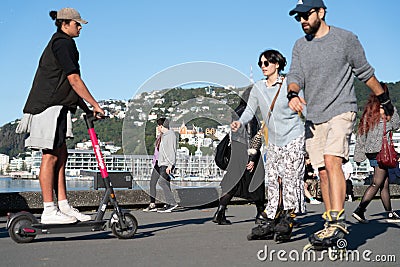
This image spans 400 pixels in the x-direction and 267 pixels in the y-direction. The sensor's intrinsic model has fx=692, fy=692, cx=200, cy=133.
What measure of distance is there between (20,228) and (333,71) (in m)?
3.23

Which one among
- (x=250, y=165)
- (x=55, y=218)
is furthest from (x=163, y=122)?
(x=55, y=218)

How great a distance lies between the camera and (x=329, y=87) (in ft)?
19.3

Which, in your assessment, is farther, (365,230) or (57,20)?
(365,230)

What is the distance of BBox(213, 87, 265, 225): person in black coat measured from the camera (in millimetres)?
9078

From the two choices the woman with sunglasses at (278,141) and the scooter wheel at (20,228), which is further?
the woman with sunglasses at (278,141)

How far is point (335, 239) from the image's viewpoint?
5.57m

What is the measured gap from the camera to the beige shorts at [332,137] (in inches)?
228

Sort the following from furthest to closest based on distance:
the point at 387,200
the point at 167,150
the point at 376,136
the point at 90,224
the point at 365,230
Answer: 1. the point at 167,150
2. the point at 387,200
3. the point at 376,136
4. the point at 365,230
5. the point at 90,224

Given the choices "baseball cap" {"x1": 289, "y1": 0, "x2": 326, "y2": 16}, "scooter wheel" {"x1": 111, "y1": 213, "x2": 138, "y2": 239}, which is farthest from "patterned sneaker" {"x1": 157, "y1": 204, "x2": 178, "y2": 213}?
"baseball cap" {"x1": 289, "y1": 0, "x2": 326, "y2": 16}

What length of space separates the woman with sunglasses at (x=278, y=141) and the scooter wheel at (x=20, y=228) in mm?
2289

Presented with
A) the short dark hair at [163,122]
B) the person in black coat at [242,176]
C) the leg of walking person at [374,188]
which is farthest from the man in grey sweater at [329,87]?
the short dark hair at [163,122]

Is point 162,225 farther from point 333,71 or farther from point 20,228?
point 333,71

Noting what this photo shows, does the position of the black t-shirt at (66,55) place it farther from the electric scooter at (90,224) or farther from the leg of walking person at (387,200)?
the leg of walking person at (387,200)

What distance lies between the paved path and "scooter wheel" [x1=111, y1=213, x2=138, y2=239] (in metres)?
0.08
